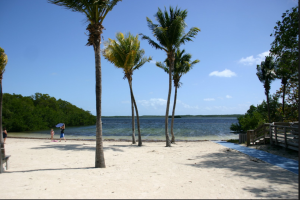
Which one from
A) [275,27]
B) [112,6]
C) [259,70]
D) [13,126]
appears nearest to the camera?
[112,6]

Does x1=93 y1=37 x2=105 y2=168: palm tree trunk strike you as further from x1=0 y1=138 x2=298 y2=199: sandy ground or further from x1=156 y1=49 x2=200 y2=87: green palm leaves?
x1=156 y1=49 x2=200 y2=87: green palm leaves

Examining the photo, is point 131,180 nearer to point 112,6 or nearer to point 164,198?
point 164,198

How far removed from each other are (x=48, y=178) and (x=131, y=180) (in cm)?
246

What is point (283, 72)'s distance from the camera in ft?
50.6

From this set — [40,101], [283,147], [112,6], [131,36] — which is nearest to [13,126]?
[40,101]

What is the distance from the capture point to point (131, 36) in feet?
54.2

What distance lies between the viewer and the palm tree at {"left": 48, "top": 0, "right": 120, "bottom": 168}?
7691mm

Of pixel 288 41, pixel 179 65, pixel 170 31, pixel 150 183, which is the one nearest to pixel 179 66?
pixel 179 65

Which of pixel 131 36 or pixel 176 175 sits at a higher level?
pixel 131 36

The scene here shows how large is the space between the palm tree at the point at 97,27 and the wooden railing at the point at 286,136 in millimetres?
9635

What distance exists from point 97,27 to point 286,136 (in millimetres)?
A: 11527

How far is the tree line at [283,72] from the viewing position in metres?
10.2

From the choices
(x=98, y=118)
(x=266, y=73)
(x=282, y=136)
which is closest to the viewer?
(x=98, y=118)

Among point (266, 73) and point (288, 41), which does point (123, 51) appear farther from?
point (266, 73)
